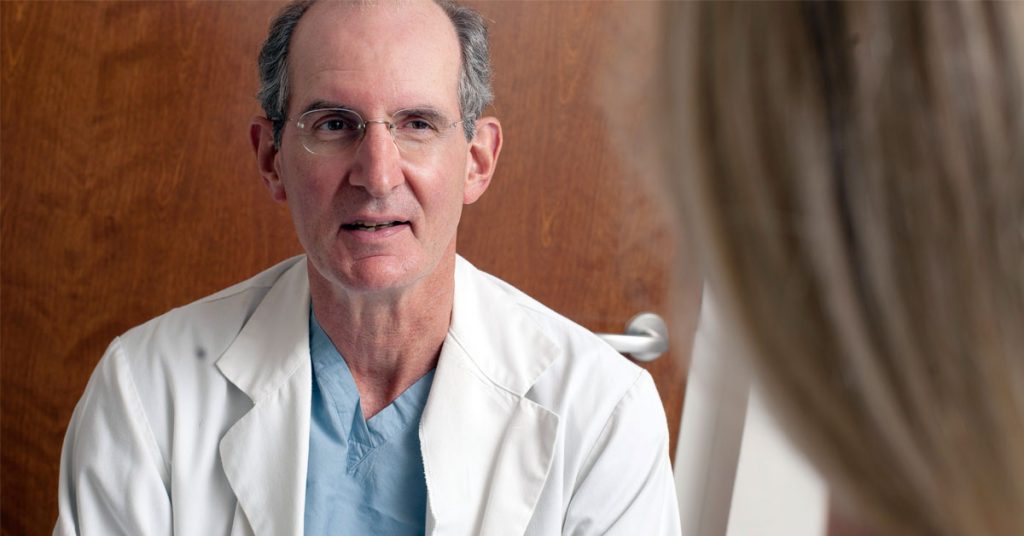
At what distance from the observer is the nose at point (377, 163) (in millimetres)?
1111

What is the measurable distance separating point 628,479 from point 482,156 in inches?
17.7

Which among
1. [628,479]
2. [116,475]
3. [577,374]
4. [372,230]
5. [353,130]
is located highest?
[353,130]

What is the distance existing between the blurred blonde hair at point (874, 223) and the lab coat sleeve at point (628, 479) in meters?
0.95

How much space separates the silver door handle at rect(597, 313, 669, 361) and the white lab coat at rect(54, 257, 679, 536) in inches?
8.1

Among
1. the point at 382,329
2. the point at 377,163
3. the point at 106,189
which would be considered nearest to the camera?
the point at 377,163

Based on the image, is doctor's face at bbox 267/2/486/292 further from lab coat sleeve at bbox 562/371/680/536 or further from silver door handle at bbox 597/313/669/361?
silver door handle at bbox 597/313/669/361

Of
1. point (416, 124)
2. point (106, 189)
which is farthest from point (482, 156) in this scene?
point (106, 189)

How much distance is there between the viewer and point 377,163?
3.64 feet

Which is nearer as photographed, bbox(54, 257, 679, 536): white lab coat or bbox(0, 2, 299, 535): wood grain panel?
bbox(54, 257, 679, 536): white lab coat

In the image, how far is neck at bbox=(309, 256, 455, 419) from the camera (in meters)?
1.21

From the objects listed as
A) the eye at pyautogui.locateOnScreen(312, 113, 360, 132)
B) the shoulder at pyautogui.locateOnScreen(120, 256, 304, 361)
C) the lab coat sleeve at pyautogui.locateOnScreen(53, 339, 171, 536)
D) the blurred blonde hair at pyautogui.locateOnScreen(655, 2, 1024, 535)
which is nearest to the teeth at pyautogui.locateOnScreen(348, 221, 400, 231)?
the eye at pyautogui.locateOnScreen(312, 113, 360, 132)

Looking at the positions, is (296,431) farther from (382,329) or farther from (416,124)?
(416,124)

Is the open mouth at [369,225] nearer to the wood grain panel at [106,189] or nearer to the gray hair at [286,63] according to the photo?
the gray hair at [286,63]

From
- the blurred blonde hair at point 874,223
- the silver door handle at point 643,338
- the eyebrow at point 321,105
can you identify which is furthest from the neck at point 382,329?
the blurred blonde hair at point 874,223
